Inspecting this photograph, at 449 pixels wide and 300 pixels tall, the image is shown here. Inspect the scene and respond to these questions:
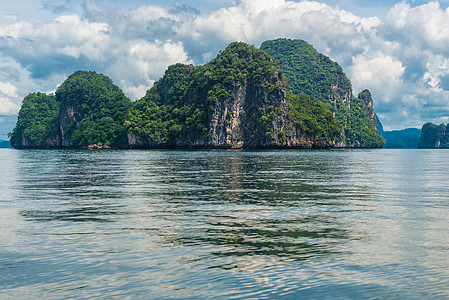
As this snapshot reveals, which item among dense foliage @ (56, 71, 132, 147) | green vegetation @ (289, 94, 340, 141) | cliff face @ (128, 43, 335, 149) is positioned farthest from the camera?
dense foliage @ (56, 71, 132, 147)

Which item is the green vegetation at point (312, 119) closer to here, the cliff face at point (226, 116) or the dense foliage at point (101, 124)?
the cliff face at point (226, 116)

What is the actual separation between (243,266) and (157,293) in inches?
94.4

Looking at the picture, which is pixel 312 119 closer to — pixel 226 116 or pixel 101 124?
pixel 226 116

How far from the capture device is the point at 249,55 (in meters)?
164

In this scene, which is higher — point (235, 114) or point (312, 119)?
point (235, 114)

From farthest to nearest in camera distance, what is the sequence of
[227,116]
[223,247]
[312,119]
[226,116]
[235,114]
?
[312,119] < [235,114] < [226,116] < [227,116] < [223,247]

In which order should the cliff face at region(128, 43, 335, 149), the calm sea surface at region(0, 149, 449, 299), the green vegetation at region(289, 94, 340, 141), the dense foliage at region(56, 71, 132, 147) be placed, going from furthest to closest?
the dense foliage at region(56, 71, 132, 147), the green vegetation at region(289, 94, 340, 141), the cliff face at region(128, 43, 335, 149), the calm sea surface at region(0, 149, 449, 299)

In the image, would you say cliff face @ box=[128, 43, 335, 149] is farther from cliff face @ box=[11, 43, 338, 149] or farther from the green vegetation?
the green vegetation

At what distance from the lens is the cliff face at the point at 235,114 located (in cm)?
15262

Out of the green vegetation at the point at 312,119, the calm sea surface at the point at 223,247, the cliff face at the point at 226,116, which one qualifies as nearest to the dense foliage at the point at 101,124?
the cliff face at the point at 226,116

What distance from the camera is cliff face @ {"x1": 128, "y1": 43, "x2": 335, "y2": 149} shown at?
153m

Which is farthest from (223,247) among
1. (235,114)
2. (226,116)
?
(235,114)

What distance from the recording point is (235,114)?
155m

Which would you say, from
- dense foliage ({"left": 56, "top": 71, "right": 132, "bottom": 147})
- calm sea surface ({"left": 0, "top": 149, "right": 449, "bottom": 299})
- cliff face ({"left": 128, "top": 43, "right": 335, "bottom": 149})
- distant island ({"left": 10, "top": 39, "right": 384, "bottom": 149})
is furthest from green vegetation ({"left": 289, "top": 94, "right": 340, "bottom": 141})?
calm sea surface ({"left": 0, "top": 149, "right": 449, "bottom": 299})
